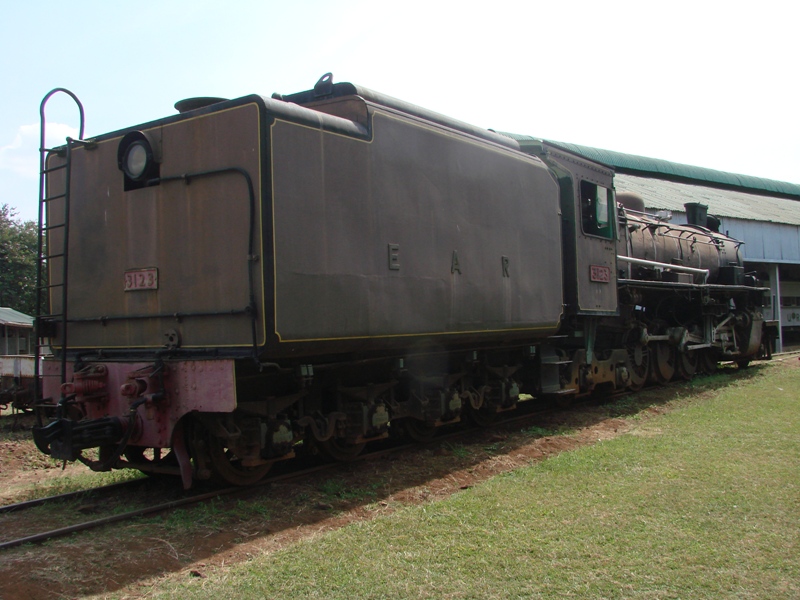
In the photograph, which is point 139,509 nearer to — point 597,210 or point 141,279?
point 141,279

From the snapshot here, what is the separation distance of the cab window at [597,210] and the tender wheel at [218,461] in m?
5.88

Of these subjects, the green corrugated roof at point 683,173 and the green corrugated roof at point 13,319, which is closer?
the green corrugated roof at point 13,319

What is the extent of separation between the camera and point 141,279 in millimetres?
5941

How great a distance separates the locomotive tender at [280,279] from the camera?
5.36 m

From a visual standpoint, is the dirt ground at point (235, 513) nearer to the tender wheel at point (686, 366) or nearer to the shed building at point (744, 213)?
the tender wheel at point (686, 366)

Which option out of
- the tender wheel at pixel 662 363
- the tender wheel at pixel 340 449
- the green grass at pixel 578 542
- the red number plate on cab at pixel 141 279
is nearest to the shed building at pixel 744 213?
the tender wheel at pixel 662 363

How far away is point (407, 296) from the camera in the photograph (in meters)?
6.43

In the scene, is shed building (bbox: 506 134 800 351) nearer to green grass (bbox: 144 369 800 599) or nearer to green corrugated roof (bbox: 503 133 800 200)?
green corrugated roof (bbox: 503 133 800 200)

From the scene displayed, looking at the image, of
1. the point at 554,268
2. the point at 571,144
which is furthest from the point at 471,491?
the point at 571,144

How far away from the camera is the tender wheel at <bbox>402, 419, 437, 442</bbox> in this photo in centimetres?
775

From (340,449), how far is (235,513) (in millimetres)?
1637

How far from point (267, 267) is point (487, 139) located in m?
3.78

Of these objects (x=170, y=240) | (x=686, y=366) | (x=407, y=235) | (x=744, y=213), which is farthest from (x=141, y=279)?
(x=744, y=213)

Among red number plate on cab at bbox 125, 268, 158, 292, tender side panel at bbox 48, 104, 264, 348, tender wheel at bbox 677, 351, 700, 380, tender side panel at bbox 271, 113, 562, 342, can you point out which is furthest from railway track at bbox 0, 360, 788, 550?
tender wheel at bbox 677, 351, 700, 380
